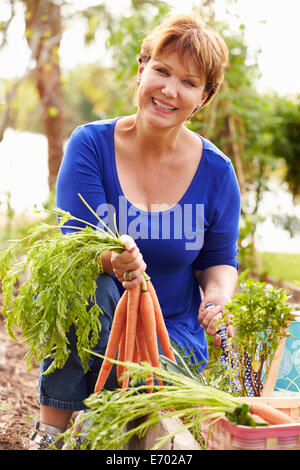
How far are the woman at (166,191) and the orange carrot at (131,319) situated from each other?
19 cm

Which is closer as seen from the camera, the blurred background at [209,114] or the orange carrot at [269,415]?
the orange carrot at [269,415]

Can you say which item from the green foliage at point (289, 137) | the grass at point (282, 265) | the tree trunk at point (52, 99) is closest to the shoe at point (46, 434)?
the grass at point (282, 265)

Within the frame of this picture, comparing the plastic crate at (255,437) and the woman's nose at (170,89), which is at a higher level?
the woman's nose at (170,89)

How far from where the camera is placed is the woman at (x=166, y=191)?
2.16m

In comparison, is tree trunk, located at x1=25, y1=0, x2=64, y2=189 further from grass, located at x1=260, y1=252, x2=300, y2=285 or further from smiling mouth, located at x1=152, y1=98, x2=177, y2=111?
smiling mouth, located at x1=152, y1=98, x2=177, y2=111

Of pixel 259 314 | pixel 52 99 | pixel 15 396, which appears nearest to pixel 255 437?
pixel 259 314

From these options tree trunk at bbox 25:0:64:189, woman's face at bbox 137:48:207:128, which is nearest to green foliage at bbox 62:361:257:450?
woman's face at bbox 137:48:207:128

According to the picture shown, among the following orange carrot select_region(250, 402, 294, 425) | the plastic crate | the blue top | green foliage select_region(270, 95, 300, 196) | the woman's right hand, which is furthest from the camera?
green foliage select_region(270, 95, 300, 196)

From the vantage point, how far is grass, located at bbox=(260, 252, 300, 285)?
650 cm

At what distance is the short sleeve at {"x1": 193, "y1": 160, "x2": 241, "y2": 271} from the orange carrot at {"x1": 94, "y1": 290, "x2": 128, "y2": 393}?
2.26 feet

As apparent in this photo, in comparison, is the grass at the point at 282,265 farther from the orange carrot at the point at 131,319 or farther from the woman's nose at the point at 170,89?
the orange carrot at the point at 131,319

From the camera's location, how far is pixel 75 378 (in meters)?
2.05

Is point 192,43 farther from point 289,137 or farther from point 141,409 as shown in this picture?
A: point 289,137
